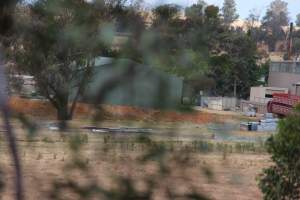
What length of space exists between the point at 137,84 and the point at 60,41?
29 cm

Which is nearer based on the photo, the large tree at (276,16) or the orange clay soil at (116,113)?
the orange clay soil at (116,113)

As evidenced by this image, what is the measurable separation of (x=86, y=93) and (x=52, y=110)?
17 centimetres

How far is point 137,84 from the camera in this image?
1.97m

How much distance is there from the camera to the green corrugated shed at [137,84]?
1.96 m

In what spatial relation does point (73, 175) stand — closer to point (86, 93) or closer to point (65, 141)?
point (65, 141)

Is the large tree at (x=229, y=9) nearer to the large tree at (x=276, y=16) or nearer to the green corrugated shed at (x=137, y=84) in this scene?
the green corrugated shed at (x=137, y=84)

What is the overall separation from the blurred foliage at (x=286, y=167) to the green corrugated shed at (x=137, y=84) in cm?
489

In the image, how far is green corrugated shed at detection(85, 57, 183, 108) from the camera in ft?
6.44

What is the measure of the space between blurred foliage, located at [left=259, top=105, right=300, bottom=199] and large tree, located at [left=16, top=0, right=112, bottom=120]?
195 inches

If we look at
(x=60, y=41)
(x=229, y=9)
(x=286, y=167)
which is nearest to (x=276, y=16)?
(x=286, y=167)

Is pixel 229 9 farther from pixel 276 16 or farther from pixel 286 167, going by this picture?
pixel 276 16

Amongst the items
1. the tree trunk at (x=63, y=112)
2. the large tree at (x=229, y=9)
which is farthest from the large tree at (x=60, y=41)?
the large tree at (x=229, y=9)

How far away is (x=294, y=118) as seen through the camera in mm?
→ 6781

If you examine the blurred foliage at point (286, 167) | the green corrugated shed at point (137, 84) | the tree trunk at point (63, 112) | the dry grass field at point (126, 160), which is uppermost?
the green corrugated shed at point (137, 84)
